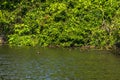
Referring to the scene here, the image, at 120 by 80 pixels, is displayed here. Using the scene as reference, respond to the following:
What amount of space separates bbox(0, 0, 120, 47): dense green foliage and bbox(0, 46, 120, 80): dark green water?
12.0 metres

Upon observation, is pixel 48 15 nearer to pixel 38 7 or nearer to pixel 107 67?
pixel 38 7

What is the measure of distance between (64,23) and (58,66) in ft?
106

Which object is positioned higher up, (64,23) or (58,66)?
(64,23)

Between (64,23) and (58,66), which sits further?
(64,23)

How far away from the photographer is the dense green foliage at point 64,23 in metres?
77.5

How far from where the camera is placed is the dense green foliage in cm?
7750

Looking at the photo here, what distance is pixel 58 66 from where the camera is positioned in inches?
1983

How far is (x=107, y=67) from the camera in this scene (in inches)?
1965

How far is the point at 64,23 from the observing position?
268 ft

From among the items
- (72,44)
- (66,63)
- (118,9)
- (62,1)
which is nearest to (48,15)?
(62,1)

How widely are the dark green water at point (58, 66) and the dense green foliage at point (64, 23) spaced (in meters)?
12.0

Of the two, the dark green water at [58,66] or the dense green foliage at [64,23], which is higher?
the dense green foliage at [64,23]

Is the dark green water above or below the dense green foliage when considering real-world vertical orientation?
below

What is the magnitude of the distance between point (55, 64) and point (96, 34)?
87.5 ft
